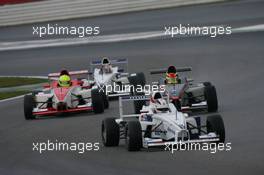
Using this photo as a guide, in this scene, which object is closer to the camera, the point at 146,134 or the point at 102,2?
the point at 146,134

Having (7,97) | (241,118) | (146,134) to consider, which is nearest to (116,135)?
(146,134)

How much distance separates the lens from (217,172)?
46.2ft

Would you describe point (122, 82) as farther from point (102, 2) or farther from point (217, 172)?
point (102, 2)

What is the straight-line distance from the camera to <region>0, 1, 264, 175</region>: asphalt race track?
15414 millimetres

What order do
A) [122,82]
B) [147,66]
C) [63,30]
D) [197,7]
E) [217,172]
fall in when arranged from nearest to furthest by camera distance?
[217,172] → [122,82] → [147,66] → [63,30] → [197,7]

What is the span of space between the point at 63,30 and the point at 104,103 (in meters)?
22.3
